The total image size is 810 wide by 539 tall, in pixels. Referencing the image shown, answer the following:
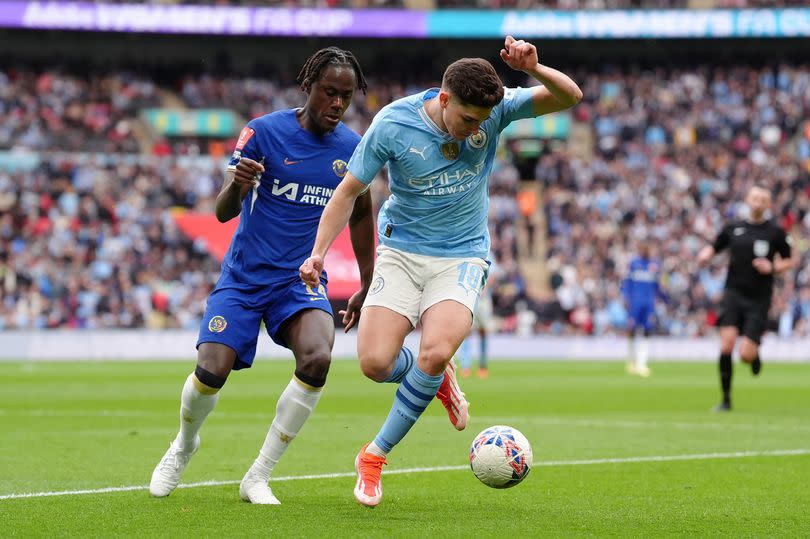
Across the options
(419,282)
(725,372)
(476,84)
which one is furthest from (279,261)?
(725,372)

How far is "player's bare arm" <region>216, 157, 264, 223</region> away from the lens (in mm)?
6918

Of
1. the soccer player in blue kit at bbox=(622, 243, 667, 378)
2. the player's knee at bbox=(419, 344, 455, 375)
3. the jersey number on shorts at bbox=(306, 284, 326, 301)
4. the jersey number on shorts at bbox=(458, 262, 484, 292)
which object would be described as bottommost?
the soccer player in blue kit at bbox=(622, 243, 667, 378)

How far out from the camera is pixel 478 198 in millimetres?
7273

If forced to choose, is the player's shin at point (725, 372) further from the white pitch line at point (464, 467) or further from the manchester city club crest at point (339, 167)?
the manchester city club crest at point (339, 167)

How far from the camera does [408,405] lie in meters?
7.11

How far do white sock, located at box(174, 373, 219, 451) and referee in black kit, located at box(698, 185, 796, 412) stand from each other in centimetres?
857

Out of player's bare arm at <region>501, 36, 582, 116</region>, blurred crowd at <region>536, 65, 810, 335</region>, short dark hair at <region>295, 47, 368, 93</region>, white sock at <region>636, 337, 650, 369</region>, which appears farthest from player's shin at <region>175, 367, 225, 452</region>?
blurred crowd at <region>536, 65, 810, 335</region>

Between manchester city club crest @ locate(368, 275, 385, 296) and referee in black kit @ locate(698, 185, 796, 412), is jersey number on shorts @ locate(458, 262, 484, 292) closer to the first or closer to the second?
manchester city club crest @ locate(368, 275, 385, 296)

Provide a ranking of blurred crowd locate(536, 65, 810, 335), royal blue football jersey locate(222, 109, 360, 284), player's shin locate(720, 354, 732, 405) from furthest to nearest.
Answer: blurred crowd locate(536, 65, 810, 335) → player's shin locate(720, 354, 732, 405) → royal blue football jersey locate(222, 109, 360, 284)

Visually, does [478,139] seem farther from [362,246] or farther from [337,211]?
[362,246]

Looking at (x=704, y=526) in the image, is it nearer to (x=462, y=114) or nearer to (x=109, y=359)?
(x=462, y=114)

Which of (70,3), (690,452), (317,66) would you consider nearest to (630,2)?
(70,3)

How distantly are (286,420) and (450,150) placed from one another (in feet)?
5.72

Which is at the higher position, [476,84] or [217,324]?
[476,84]
